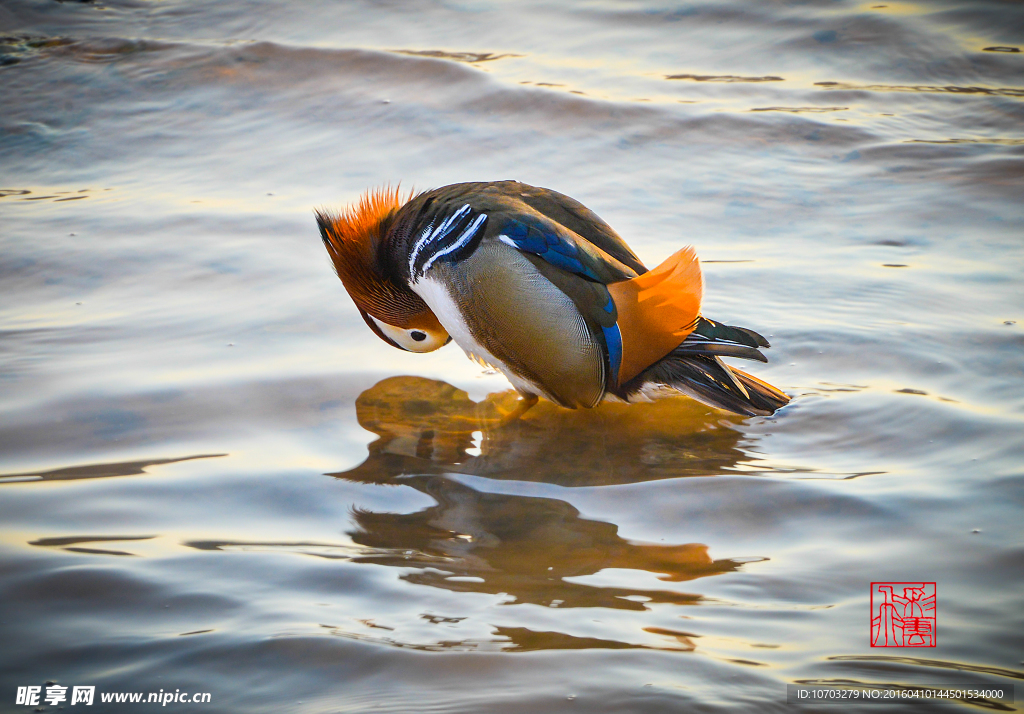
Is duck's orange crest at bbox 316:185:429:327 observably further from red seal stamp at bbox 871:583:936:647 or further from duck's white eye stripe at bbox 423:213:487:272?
red seal stamp at bbox 871:583:936:647

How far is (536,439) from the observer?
379cm

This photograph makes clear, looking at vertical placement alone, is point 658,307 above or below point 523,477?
above

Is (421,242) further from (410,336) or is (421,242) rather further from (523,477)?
(523,477)

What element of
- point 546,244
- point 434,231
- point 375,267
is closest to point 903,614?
point 546,244

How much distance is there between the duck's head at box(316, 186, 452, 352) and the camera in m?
3.94

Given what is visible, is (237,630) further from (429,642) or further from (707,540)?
(707,540)

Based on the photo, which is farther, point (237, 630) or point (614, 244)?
point (614, 244)

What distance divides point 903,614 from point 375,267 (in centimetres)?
250

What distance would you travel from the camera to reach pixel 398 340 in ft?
13.7

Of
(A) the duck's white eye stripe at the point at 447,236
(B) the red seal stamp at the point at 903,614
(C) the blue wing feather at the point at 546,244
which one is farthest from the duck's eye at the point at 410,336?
(B) the red seal stamp at the point at 903,614

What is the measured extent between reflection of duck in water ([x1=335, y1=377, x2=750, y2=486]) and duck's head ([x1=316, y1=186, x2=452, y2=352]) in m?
0.31

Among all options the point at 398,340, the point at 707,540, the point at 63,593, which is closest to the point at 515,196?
the point at 398,340

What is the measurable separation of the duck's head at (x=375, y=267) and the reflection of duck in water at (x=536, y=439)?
0.31 metres

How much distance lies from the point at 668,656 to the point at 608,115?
17.3ft
